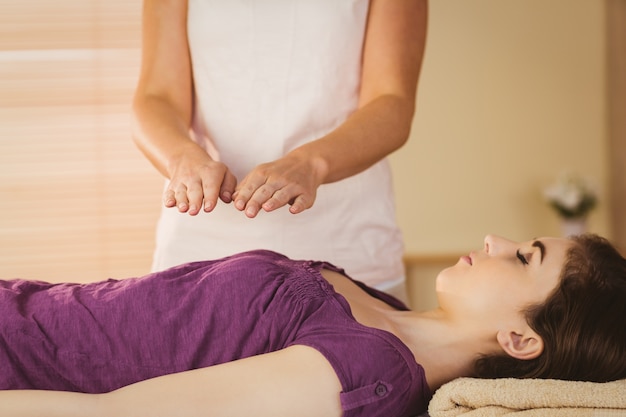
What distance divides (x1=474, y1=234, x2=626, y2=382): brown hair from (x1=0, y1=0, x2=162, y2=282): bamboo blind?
274 centimetres

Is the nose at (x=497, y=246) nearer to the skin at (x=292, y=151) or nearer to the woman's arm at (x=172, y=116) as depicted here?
the skin at (x=292, y=151)

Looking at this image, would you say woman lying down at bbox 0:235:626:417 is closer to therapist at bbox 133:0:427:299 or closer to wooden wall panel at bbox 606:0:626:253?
therapist at bbox 133:0:427:299

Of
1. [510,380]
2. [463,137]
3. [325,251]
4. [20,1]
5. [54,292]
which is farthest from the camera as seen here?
[463,137]

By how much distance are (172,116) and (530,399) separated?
3.09 ft

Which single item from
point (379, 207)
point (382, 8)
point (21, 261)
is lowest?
point (21, 261)

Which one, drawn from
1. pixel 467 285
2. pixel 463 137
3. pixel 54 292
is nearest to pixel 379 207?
pixel 467 285

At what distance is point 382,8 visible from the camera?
1.78 meters

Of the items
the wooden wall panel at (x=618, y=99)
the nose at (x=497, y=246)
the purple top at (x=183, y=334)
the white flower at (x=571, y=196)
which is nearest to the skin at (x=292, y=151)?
the purple top at (x=183, y=334)

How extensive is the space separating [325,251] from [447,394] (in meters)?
0.54

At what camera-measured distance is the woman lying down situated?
117 centimetres

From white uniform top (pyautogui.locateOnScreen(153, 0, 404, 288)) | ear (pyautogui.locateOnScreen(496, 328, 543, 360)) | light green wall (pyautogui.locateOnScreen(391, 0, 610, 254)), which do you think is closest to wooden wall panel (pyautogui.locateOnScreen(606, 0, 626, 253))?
light green wall (pyautogui.locateOnScreen(391, 0, 610, 254))

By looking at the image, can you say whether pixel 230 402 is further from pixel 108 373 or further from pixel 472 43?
pixel 472 43

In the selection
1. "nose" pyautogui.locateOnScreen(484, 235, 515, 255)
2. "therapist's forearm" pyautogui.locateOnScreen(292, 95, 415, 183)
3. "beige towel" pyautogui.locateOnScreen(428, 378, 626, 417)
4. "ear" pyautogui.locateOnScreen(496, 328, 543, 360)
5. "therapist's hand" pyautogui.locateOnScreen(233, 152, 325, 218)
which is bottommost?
"beige towel" pyautogui.locateOnScreen(428, 378, 626, 417)

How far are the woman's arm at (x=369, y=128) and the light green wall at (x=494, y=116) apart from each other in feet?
8.02
